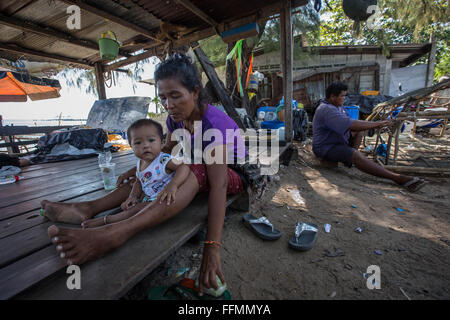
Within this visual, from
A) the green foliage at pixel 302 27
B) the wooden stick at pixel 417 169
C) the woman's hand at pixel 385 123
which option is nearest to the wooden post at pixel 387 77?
the green foliage at pixel 302 27

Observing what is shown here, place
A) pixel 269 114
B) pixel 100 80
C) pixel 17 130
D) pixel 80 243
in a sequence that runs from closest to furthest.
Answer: pixel 80 243
pixel 17 130
pixel 100 80
pixel 269 114

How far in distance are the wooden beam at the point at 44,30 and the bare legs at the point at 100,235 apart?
3806 mm

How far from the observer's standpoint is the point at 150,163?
5.15ft

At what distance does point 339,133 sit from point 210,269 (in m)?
3.00

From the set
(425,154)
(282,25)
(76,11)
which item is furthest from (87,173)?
(425,154)

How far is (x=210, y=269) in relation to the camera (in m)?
1.08

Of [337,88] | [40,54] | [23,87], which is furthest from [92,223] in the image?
[23,87]

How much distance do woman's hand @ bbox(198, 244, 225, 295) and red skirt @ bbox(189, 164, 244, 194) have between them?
0.49 metres

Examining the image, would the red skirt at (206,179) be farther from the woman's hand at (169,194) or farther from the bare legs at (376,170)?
the bare legs at (376,170)

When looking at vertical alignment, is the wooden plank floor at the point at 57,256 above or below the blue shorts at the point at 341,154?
below

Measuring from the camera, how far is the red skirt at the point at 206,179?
4.91ft

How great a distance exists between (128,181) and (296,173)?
265cm

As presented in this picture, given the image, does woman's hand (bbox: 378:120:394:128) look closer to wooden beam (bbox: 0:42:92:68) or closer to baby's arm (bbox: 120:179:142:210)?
baby's arm (bbox: 120:179:142:210)

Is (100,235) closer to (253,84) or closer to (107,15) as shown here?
(107,15)
